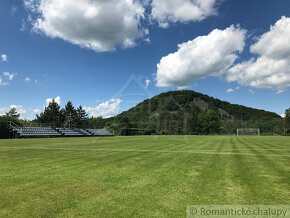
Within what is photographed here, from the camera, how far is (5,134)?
4294cm

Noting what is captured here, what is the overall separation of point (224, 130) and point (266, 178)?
115255 millimetres

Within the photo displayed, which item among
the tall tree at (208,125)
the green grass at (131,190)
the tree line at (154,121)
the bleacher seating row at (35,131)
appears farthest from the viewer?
the tall tree at (208,125)

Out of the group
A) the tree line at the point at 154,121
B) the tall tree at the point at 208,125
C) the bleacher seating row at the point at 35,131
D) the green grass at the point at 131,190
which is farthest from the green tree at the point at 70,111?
the green grass at the point at 131,190

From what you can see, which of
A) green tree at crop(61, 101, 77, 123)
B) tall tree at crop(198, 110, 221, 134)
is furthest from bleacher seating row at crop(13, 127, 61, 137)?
tall tree at crop(198, 110, 221, 134)

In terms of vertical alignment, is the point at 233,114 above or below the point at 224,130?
above

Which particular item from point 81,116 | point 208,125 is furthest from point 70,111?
point 208,125

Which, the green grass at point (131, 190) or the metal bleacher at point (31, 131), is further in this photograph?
the metal bleacher at point (31, 131)

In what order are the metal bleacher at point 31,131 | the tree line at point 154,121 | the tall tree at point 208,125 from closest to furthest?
the metal bleacher at point 31,131
the tree line at point 154,121
the tall tree at point 208,125

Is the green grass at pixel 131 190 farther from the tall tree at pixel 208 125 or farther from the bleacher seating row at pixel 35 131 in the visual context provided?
the tall tree at pixel 208 125

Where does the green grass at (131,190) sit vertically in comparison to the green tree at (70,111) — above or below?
below

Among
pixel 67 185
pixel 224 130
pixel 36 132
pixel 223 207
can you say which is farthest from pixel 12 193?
pixel 224 130

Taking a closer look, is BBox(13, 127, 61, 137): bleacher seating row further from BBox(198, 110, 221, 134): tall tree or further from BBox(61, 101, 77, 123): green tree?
BBox(198, 110, 221, 134): tall tree

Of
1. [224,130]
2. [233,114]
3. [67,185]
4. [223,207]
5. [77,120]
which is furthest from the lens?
[233,114]

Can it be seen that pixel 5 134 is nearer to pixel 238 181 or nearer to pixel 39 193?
pixel 39 193
